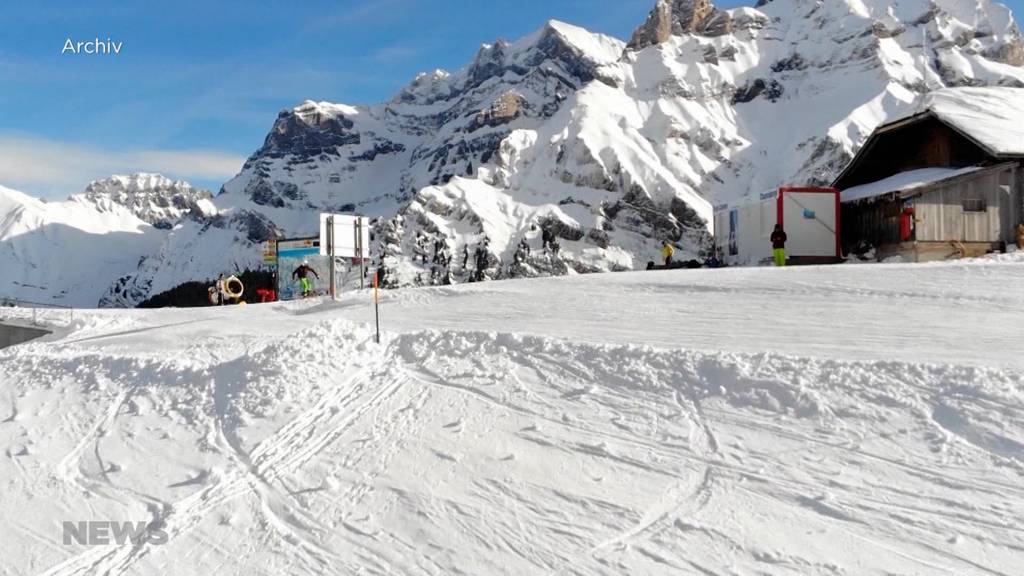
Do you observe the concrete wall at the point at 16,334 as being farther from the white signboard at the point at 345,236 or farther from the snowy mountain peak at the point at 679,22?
the snowy mountain peak at the point at 679,22

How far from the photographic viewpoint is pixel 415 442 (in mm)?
10516

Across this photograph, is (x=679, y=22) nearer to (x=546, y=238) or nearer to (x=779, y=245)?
(x=546, y=238)

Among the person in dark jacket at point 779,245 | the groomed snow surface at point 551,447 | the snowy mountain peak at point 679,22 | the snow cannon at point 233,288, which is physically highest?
the snowy mountain peak at point 679,22

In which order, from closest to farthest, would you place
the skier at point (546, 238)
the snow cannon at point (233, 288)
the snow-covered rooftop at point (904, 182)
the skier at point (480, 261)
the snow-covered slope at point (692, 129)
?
the snow-covered rooftop at point (904, 182)
the snow cannon at point (233, 288)
the skier at point (480, 261)
the skier at point (546, 238)
the snow-covered slope at point (692, 129)

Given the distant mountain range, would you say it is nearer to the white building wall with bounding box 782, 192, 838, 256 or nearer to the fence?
the fence

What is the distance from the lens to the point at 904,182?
29.4 metres

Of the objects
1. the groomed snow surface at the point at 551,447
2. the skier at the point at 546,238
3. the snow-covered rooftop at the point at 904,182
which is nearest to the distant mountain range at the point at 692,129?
the skier at the point at 546,238

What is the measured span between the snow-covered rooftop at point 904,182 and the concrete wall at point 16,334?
87.9 feet

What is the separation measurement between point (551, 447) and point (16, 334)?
23.0m

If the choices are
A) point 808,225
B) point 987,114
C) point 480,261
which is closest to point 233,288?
point 808,225

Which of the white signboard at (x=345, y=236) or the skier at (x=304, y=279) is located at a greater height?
the white signboard at (x=345, y=236)

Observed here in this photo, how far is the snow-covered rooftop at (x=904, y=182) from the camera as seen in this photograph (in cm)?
2794

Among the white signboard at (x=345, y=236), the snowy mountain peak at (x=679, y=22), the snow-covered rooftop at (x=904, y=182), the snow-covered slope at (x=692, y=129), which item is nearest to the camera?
the white signboard at (x=345, y=236)

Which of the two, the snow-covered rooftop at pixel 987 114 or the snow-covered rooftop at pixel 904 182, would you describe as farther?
the snow-covered rooftop at pixel 987 114
